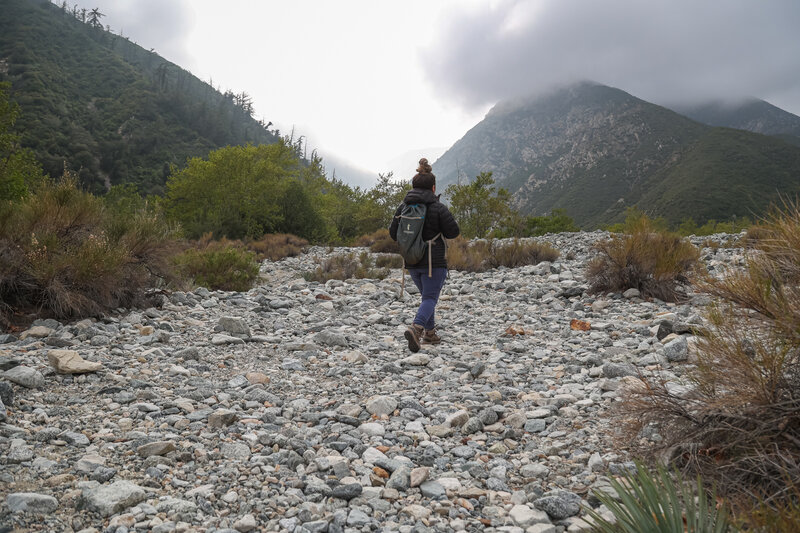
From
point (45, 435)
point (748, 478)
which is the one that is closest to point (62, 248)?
point (45, 435)

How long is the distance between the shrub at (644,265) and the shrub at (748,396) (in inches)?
214

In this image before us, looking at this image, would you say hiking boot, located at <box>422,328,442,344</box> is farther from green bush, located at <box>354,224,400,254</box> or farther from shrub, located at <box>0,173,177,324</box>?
green bush, located at <box>354,224,400,254</box>

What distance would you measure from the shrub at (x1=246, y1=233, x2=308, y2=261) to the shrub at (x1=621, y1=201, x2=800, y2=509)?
17796 mm

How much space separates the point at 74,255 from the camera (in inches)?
240

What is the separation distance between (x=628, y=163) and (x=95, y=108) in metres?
106

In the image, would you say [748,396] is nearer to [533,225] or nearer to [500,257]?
[500,257]

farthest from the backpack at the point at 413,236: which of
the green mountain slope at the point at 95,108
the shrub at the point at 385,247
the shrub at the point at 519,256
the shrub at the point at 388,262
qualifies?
the green mountain slope at the point at 95,108

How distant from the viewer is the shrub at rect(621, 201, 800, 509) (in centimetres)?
200

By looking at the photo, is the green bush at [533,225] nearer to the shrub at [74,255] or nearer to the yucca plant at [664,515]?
the shrub at [74,255]

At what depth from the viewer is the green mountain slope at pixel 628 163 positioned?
62.6 metres

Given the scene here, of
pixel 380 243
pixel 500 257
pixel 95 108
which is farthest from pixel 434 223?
pixel 95 108

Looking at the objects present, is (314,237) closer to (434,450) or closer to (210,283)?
(210,283)

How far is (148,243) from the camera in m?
7.46

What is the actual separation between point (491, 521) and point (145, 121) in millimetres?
93840
